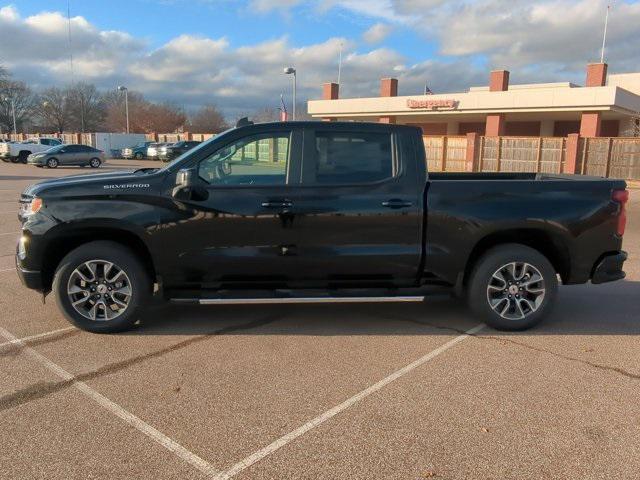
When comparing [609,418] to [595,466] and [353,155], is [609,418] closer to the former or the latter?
[595,466]

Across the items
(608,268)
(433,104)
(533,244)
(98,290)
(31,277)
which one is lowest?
(98,290)

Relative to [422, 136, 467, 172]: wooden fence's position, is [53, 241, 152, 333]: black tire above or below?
below

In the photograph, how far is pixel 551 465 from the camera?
306 cm

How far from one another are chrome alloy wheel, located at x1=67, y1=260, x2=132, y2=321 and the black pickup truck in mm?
13

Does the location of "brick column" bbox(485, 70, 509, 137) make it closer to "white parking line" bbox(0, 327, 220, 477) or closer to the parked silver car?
the parked silver car

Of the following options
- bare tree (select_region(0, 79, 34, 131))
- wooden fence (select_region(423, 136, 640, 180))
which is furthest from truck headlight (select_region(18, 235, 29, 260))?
bare tree (select_region(0, 79, 34, 131))

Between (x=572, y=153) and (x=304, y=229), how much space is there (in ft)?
81.2

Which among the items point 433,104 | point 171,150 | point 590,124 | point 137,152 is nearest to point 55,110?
point 137,152

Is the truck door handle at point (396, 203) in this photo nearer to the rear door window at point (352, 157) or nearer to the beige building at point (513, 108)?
the rear door window at point (352, 157)

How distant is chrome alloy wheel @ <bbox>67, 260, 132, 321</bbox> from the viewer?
16.3 ft

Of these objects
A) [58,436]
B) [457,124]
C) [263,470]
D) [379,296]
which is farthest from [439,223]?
[457,124]

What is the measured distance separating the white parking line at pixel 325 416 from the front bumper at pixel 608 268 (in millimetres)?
1533

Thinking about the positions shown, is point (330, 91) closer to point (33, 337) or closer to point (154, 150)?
point (154, 150)

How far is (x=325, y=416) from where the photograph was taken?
11.7 feet
